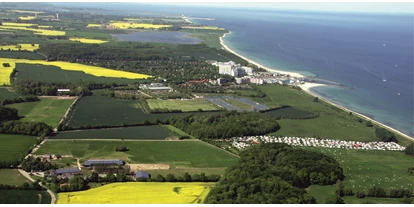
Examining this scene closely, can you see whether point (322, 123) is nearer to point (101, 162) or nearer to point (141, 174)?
point (141, 174)

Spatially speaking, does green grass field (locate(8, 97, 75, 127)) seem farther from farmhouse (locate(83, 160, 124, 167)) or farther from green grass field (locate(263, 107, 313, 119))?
green grass field (locate(263, 107, 313, 119))

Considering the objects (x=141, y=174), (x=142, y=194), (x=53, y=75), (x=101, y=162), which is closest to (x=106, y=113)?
(x=101, y=162)

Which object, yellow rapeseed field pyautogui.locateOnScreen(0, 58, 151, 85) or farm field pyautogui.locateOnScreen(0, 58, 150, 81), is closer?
yellow rapeseed field pyautogui.locateOnScreen(0, 58, 151, 85)

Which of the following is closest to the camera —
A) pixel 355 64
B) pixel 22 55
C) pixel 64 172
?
pixel 64 172

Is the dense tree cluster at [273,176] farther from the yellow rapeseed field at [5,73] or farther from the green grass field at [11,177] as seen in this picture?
the yellow rapeseed field at [5,73]

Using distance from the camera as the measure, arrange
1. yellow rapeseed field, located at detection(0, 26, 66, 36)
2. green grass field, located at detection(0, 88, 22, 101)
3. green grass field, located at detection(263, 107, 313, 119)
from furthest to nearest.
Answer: yellow rapeseed field, located at detection(0, 26, 66, 36), green grass field, located at detection(0, 88, 22, 101), green grass field, located at detection(263, 107, 313, 119)

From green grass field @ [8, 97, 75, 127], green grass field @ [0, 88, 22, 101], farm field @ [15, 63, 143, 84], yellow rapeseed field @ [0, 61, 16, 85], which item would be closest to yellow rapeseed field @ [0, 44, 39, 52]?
yellow rapeseed field @ [0, 61, 16, 85]

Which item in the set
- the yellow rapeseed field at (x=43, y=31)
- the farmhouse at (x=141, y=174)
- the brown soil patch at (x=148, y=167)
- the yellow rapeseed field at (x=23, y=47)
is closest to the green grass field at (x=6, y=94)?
the brown soil patch at (x=148, y=167)
